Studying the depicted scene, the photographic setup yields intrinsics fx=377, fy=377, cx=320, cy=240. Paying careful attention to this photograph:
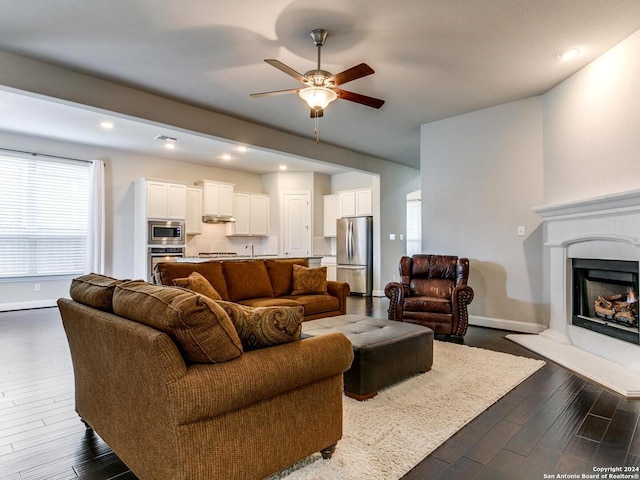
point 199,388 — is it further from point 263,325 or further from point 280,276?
point 280,276

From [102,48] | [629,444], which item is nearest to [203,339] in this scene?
[629,444]

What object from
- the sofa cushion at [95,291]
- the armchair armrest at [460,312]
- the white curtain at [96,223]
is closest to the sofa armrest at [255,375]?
the sofa cushion at [95,291]

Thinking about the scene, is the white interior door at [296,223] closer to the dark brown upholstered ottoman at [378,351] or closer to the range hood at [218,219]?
the range hood at [218,219]

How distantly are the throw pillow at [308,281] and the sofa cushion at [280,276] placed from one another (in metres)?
0.08

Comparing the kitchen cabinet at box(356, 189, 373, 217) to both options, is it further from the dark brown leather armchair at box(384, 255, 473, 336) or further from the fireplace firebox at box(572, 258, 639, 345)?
the fireplace firebox at box(572, 258, 639, 345)

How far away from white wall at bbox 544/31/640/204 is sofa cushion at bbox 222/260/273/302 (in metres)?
3.50

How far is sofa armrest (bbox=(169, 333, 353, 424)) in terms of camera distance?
1.33m

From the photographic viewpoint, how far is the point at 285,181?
349 inches

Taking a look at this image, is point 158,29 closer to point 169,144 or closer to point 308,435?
point 308,435

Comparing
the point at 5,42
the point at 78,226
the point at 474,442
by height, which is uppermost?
the point at 5,42

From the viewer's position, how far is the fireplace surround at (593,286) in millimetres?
3145

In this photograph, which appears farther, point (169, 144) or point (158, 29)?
point (169, 144)

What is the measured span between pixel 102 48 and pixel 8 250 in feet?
15.2

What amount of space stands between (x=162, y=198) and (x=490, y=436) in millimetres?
6596
